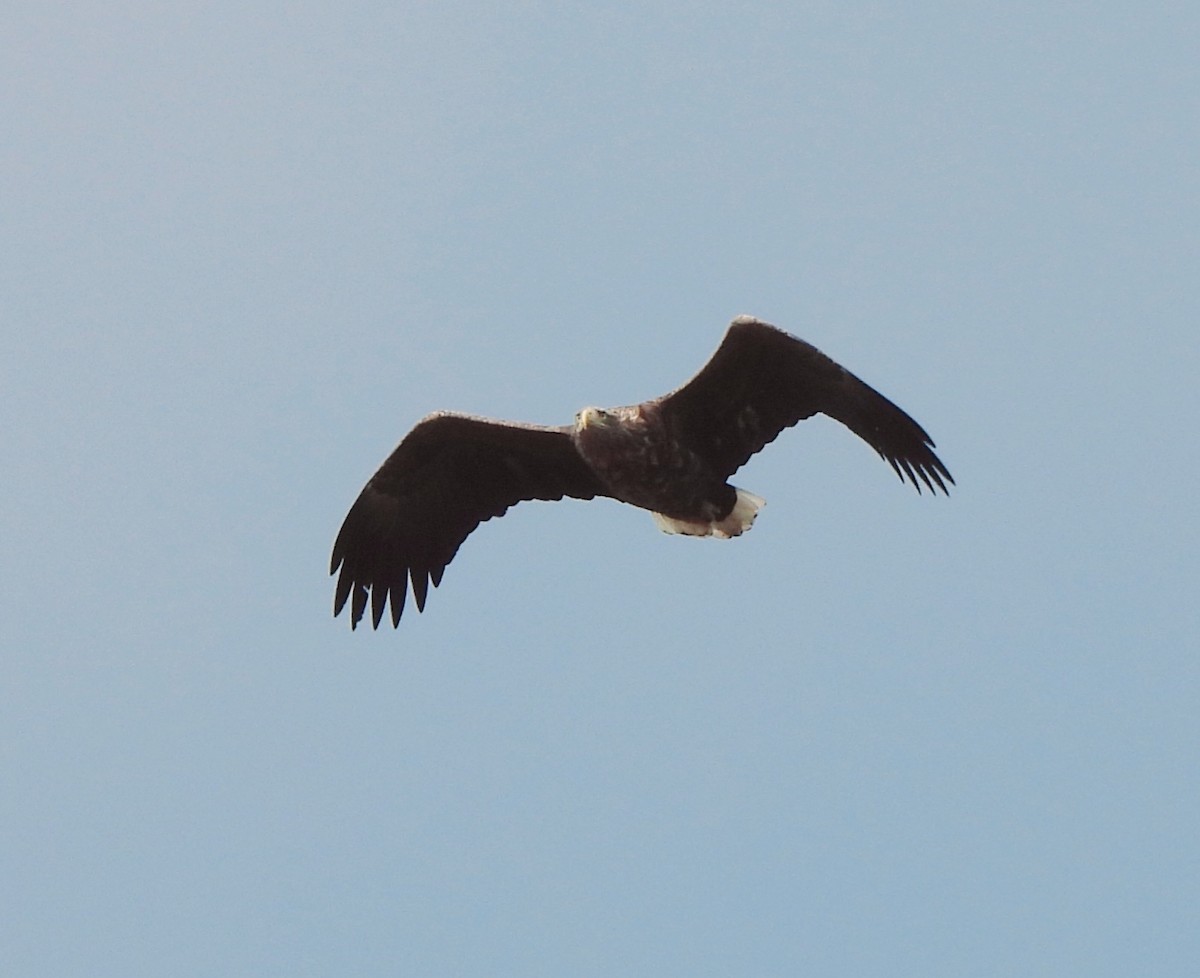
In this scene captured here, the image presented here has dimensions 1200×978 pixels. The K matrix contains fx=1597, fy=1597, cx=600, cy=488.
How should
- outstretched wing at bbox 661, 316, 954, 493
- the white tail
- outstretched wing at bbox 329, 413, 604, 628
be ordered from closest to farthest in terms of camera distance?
outstretched wing at bbox 661, 316, 954, 493 → outstretched wing at bbox 329, 413, 604, 628 → the white tail

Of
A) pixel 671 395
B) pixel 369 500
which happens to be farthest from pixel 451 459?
pixel 671 395

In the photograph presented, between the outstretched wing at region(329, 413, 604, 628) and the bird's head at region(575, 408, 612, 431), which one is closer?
the bird's head at region(575, 408, 612, 431)

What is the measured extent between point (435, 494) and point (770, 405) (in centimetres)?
224

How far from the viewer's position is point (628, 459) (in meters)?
9.34

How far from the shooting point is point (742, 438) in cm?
959

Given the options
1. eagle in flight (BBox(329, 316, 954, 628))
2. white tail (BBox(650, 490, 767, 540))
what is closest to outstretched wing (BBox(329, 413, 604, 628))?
eagle in flight (BBox(329, 316, 954, 628))

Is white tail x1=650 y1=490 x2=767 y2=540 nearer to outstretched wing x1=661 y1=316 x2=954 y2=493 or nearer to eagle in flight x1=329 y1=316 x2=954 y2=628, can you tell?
eagle in flight x1=329 y1=316 x2=954 y2=628

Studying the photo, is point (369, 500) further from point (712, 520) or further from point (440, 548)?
point (712, 520)

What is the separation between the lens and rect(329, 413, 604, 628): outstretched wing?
9.87 m

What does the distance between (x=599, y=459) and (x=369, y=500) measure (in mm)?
1693

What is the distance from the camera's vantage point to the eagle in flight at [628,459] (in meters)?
9.11

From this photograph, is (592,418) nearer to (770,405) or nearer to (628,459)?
(628,459)

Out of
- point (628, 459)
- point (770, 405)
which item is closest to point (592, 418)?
point (628, 459)

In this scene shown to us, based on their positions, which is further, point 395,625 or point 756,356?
point 395,625
